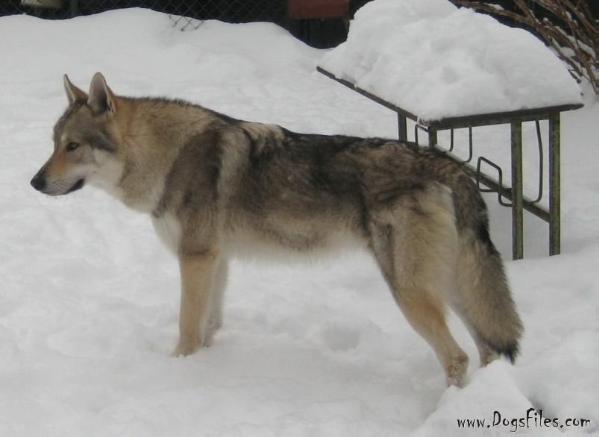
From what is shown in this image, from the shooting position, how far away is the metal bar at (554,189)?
490cm

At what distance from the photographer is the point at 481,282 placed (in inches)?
140

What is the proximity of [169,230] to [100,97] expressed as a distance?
2.17 feet

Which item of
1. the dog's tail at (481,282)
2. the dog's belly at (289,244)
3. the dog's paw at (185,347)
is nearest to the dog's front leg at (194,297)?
the dog's paw at (185,347)

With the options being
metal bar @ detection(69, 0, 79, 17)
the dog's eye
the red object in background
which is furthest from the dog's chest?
metal bar @ detection(69, 0, 79, 17)

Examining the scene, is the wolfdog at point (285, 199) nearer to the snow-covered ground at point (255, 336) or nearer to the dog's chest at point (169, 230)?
the dog's chest at point (169, 230)

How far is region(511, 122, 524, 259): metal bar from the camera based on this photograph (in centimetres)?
492

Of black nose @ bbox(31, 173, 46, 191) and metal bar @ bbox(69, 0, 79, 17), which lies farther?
metal bar @ bbox(69, 0, 79, 17)

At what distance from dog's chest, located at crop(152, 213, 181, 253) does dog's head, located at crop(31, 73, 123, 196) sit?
333 mm

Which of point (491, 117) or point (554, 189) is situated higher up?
point (491, 117)

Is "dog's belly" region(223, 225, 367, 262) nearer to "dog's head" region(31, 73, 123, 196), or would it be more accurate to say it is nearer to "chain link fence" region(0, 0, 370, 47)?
"dog's head" region(31, 73, 123, 196)

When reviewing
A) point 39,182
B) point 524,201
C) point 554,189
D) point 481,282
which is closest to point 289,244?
point 481,282

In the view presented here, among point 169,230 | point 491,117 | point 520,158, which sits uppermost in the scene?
point 491,117

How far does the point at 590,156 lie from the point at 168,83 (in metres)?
3.76

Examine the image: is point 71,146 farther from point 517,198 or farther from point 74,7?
point 74,7
